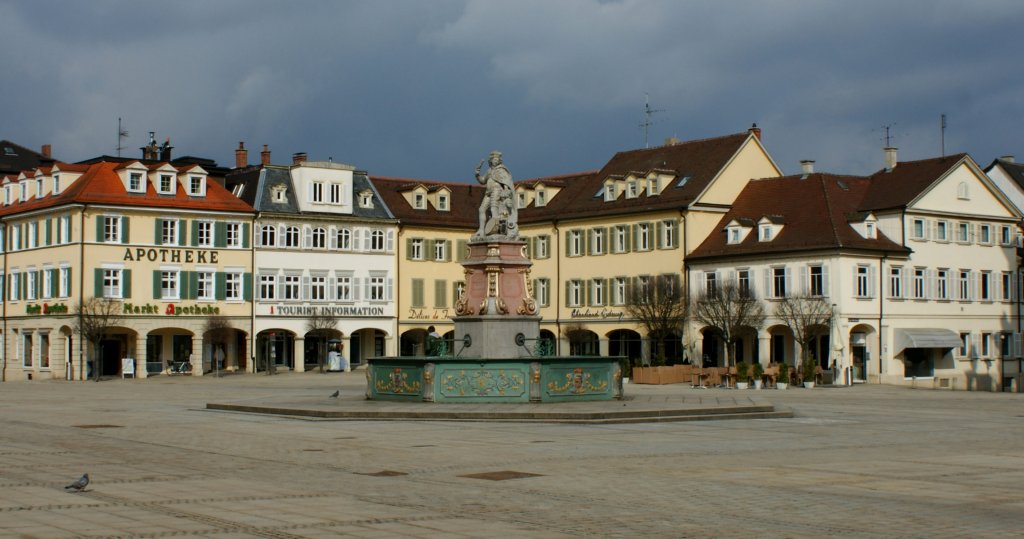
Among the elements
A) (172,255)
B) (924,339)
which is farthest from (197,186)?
(924,339)

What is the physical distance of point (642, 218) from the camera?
76.2 meters

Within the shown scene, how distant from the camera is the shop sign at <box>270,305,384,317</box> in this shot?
78.6 m

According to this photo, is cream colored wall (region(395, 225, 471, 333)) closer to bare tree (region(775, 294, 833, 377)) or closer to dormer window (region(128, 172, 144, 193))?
dormer window (region(128, 172, 144, 193))

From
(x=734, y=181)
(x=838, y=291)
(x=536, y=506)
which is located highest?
(x=734, y=181)

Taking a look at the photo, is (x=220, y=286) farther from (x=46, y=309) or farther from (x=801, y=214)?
(x=801, y=214)

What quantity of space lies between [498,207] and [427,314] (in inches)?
1837

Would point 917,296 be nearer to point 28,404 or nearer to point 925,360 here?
point 925,360

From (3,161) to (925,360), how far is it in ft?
209

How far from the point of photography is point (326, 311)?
262 feet

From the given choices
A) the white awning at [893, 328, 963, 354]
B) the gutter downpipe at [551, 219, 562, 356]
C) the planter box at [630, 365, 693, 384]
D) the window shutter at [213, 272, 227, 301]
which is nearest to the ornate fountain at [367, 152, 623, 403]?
the planter box at [630, 365, 693, 384]

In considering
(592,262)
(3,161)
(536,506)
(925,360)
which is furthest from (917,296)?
(3,161)

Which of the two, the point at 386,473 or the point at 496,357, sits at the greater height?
the point at 496,357

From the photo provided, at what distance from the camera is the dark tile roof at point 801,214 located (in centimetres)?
6762

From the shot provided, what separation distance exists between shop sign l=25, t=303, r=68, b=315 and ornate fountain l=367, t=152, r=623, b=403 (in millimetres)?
39939
